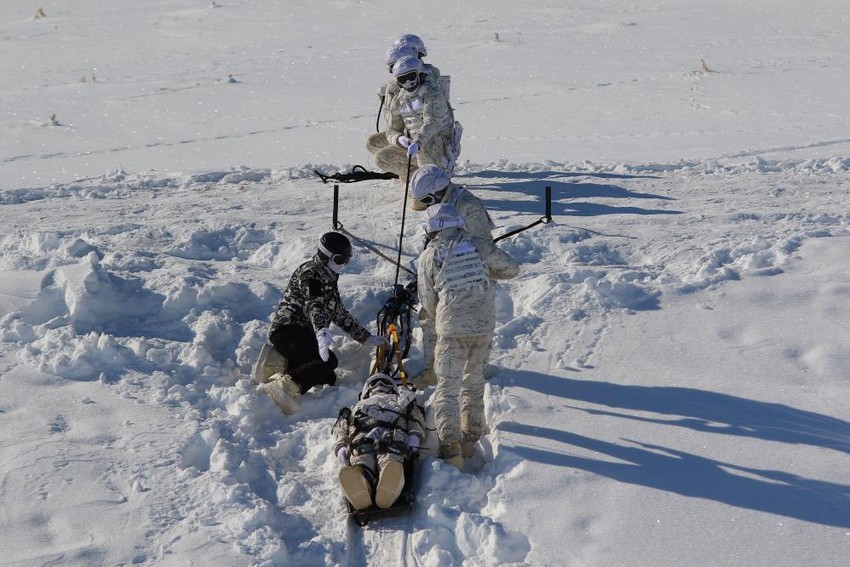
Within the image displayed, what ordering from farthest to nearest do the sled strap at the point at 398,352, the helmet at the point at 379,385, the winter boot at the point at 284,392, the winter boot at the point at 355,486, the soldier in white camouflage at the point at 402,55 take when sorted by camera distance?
1. the soldier in white camouflage at the point at 402,55
2. the winter boot at the point at 284,392
3. the sled strap at the point at 398,352
4. the helmet at the point at 379,385
5. the winter boot at the point at 355,486

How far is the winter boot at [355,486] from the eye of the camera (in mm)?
6680

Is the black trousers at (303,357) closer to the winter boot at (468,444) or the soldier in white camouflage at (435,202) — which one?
the soldier in white camouflage at (435,202)

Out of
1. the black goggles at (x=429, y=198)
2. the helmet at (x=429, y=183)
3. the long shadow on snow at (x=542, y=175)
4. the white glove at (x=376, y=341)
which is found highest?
the helmet at (x=429, y=183)

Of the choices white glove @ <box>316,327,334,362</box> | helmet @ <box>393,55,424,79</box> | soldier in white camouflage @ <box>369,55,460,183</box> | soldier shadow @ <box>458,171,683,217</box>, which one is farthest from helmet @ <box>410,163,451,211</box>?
soldier shadow @ <box>458,171,683,217</box>

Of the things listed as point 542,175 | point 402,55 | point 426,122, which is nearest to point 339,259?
point 426,122

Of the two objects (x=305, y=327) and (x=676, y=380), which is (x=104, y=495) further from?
(x=676, y=380)

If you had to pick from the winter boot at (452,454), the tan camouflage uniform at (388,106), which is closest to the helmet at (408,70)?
the tan camouflage uniform at (388,106)

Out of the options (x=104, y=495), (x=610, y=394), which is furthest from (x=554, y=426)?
(x=104, y=495)

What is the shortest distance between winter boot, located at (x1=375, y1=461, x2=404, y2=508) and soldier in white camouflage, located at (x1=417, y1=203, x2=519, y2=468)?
0.56m

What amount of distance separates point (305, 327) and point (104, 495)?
232 cm

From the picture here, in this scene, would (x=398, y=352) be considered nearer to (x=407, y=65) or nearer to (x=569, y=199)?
(x=407, y=65)

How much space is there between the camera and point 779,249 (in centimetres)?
986

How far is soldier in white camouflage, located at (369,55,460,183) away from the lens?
10.4 metres

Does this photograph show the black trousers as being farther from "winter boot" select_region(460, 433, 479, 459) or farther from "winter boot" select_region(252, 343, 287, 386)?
"winter boot" select_region(460, 433, 479, 459)
